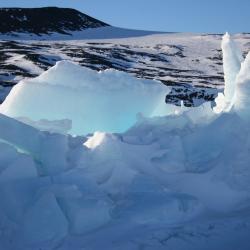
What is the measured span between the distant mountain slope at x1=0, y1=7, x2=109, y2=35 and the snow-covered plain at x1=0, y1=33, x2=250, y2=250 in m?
77.6

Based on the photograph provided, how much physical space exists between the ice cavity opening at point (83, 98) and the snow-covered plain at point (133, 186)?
172 cm

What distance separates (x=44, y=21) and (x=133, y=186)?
90.3 metres

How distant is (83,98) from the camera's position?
31.6 feet

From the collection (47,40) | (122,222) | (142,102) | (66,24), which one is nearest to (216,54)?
(47,40)

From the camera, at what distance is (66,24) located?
94812 mm

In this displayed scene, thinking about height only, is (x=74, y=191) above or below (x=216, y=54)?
above

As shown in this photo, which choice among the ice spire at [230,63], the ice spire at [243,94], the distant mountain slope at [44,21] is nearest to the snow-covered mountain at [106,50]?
the distant mountain slope at [44,21]

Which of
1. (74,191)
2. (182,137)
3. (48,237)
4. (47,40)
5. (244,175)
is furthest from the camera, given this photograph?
(47,40)

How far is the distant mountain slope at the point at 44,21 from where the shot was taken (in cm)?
8544

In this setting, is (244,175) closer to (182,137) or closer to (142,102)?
(182,137)

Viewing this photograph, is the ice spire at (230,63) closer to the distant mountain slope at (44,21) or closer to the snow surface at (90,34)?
the snow surface at (90,34)

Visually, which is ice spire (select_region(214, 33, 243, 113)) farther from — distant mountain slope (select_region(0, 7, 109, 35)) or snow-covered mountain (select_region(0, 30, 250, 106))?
distant mountain slope (select_region(0, 7, 109, 35))

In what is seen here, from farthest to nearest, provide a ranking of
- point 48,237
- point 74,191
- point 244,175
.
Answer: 1. point 244,175
2. point 74,191
3. point 48,237

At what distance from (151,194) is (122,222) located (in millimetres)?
628
